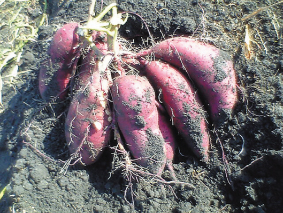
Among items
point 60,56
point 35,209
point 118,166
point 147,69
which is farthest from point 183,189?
point 60,56

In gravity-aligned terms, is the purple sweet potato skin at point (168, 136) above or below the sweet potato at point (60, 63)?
below

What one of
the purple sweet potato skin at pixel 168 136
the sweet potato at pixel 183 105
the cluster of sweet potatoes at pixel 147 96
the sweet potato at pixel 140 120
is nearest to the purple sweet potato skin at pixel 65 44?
the cluster of sweet potatoes at pixel 147 96

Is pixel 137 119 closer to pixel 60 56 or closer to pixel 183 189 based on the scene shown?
pixel 183 189

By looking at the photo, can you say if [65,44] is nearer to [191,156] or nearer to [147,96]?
[147,96]

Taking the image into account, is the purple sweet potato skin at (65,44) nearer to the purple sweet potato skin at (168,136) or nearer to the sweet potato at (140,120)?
the sweet potato at (140,120)

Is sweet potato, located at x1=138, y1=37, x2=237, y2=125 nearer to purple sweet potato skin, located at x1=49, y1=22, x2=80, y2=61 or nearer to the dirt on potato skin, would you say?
the dirt on potato skin

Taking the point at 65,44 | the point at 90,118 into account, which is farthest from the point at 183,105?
the point at 65,44

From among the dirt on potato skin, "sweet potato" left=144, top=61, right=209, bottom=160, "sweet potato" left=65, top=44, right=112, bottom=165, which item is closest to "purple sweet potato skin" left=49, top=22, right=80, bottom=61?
"sweet potato" left=65, top=44, right=112, bottom=165
